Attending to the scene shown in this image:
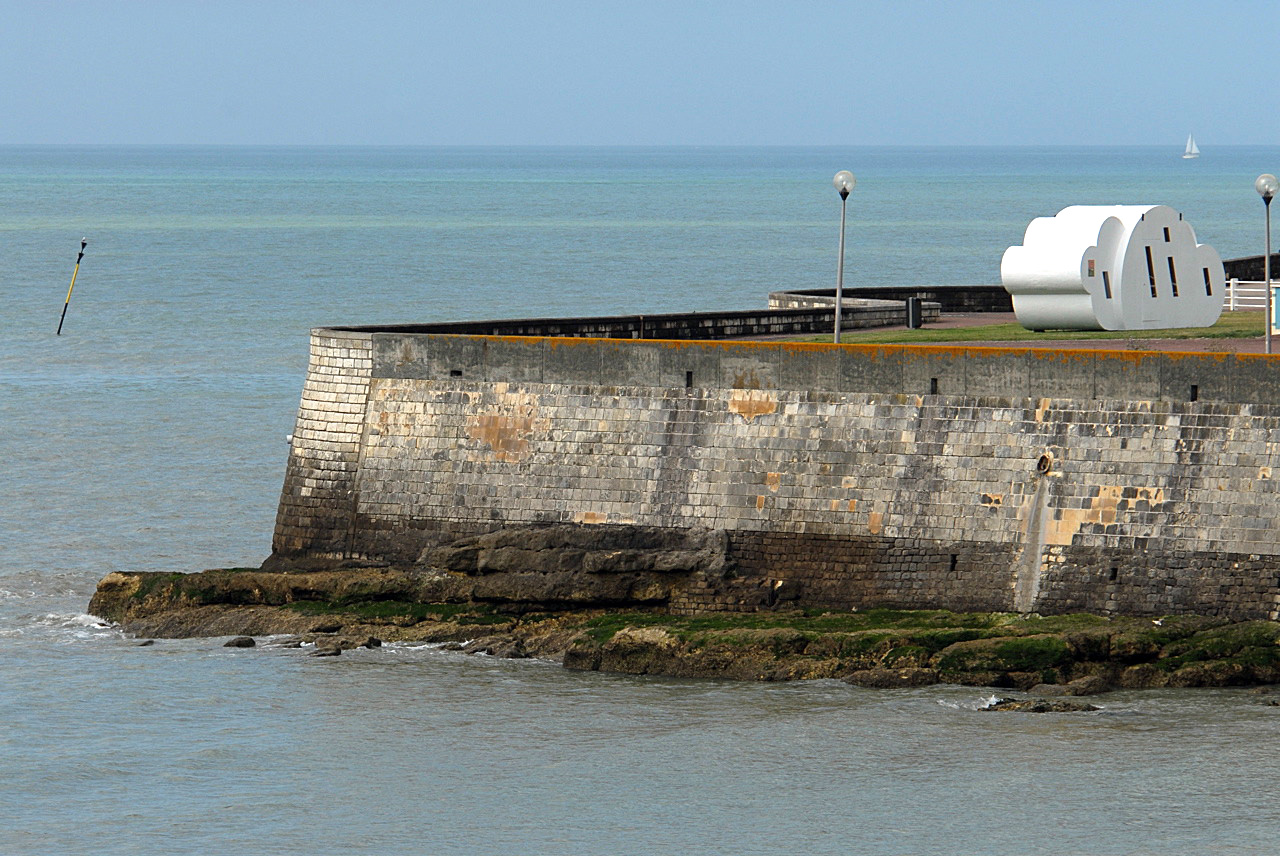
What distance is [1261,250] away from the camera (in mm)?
99000

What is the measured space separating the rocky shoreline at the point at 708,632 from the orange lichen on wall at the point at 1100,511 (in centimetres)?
112

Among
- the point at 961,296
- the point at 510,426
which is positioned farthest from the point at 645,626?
the point at 961,296

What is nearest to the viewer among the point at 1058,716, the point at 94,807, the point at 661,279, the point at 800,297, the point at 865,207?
the point at 94,807

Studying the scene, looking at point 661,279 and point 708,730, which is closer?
point 708,730

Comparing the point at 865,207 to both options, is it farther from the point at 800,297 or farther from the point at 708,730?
the point at 708,730

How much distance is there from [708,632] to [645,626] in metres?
0.90

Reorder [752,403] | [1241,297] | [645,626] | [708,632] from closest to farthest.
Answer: [708,632], [645,626], [752,403], [1241,297]

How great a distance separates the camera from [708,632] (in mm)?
27125

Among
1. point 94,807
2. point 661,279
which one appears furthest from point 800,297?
point 661,279

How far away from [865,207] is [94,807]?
527 feet

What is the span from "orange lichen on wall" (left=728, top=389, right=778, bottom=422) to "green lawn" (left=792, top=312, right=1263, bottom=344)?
501 centimetres

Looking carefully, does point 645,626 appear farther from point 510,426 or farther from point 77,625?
point 77,625

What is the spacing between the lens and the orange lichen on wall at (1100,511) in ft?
87.0

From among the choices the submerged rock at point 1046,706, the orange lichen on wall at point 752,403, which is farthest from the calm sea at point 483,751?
the orange lichen on wall at point 752,403
